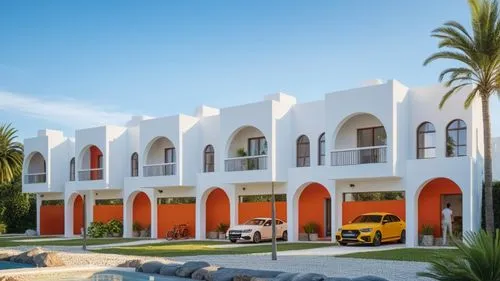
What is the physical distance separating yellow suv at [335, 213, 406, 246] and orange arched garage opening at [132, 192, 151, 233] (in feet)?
51.9

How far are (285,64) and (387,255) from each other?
7042 millimetres

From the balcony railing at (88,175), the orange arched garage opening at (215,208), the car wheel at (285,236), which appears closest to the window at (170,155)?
the orange arched garage opening at (215,208)

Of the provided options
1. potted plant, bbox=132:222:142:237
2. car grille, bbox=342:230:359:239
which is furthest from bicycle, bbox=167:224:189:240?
car grille, bbox=342:230:359:239

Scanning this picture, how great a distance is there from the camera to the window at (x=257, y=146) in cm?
3250

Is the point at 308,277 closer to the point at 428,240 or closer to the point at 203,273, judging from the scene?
the point at 203,273

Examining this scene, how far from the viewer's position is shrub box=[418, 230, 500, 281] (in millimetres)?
8609

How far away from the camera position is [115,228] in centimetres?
3741

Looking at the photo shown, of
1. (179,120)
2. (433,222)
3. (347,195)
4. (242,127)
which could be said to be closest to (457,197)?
(433,222)

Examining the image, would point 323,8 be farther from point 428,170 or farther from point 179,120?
point 179,120

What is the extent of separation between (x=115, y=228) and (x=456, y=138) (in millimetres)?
20807

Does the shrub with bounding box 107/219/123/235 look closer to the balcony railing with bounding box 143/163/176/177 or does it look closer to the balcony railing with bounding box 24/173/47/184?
the balcony railing with bounding box 143/163/176/177

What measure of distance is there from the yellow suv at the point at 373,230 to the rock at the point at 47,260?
11.6 meters

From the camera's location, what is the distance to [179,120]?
33.7 m

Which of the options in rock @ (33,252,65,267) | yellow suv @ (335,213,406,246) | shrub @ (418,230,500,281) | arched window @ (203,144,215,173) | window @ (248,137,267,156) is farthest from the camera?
arched window @ (203,144,215,173)
